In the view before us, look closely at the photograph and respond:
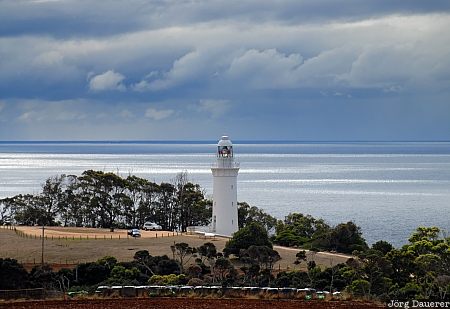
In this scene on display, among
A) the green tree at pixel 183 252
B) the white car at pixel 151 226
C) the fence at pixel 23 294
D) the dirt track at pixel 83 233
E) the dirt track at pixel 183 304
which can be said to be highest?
the white car at pixel 151 226

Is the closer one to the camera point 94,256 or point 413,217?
point 94,256

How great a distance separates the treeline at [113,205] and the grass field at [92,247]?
45.1 ft

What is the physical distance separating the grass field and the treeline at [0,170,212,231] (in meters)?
13.7

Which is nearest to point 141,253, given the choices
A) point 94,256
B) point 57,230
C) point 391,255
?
point 94,256

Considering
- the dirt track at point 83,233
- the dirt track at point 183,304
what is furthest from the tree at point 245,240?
the dirt track at point 183,304

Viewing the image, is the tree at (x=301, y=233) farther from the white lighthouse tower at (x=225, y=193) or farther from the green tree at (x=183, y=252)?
the green tree at (x=183, y=252)

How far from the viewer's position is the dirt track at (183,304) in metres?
23.6

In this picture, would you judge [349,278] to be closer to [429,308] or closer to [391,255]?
[391,255]

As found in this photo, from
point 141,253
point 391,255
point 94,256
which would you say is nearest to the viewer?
point 391,255

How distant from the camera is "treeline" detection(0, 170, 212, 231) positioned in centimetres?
7369

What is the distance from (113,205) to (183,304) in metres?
51.6

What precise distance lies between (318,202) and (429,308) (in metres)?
101

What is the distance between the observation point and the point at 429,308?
76.6 feet

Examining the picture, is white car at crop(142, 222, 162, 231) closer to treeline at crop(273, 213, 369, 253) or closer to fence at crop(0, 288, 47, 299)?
treeline at crop(273, 213, 369, 253)
